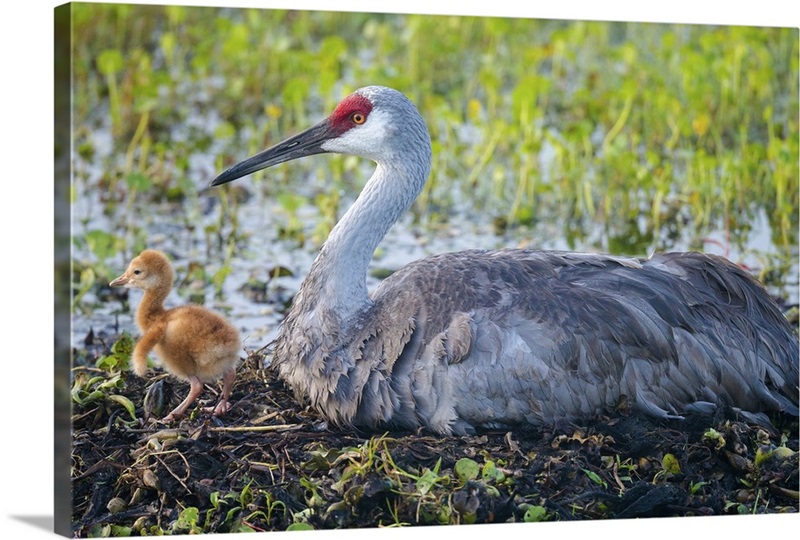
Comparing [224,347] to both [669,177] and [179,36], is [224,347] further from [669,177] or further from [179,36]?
[179,36]

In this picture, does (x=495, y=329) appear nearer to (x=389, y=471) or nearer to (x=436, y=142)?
(x=389, y=471)

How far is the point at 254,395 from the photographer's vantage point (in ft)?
20.1

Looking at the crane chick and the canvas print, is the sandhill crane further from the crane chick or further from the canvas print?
the crane chick

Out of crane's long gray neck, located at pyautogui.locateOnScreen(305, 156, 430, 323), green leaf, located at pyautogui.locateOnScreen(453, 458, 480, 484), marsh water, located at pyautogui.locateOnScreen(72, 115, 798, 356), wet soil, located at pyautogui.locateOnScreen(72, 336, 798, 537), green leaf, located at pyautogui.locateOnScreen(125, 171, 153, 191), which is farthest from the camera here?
green leaf, located at pyautogui.locateOnScreen(125, 171, 153, 191)

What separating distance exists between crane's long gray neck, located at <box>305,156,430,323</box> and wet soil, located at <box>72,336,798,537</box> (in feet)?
2.05

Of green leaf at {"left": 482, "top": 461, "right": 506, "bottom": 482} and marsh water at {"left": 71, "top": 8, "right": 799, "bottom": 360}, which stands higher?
marsh water at {"left": 71, "top": 8, "right": 799, "bottom": 360}

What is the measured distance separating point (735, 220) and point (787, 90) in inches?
33.6

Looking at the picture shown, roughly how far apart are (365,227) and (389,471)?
120 centimetres

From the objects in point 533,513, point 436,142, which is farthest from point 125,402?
point 436,142

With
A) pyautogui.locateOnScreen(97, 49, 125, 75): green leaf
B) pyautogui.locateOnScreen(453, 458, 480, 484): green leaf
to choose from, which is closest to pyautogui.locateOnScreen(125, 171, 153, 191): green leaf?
pyautogui.locateOnScreen(97, 49, 125, 75): green leaf

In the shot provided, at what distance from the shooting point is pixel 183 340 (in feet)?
18.7

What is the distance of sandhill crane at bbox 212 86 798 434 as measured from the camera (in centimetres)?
560

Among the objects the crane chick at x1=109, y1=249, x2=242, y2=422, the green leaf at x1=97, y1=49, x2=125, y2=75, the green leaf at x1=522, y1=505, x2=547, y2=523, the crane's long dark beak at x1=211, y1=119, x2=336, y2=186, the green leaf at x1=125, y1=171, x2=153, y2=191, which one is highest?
the green leaf at x1=97, y1=49, x2=125, y2=75

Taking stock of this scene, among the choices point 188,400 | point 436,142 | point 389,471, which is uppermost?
point 436,142
